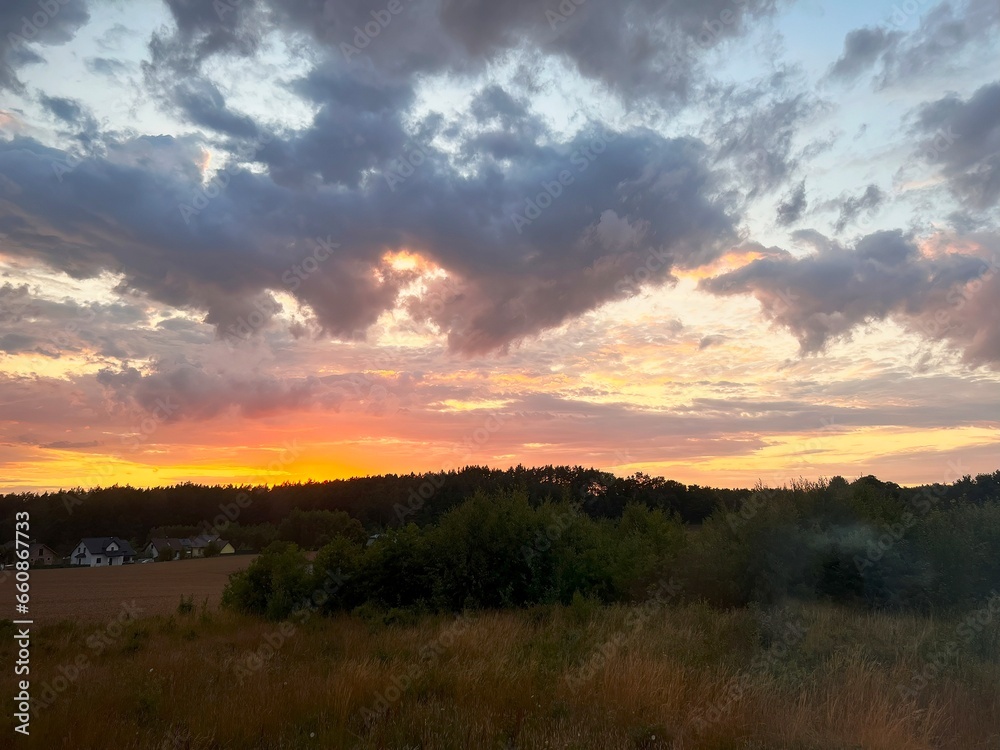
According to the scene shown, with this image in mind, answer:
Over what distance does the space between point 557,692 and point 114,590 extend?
34.9 metres

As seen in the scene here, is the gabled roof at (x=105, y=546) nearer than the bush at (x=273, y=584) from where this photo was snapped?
No

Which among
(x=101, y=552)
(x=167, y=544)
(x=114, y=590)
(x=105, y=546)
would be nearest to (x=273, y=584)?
(x=114, y=590)

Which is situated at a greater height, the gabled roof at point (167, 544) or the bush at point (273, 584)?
the bush at point (273, 584)

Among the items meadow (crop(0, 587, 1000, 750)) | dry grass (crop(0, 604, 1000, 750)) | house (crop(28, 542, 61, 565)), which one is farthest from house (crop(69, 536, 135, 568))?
dry grass (crop(0, 604, 1000, 750))

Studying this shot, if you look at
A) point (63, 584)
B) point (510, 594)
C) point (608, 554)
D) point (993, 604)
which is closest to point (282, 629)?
point (510, 594)

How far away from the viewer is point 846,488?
18656 millimetres

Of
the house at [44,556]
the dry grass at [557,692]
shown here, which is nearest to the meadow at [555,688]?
the dry grass at [557,692]

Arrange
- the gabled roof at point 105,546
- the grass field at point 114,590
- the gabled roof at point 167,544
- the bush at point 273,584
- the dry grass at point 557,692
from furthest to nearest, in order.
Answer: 1. the gabled roof at point 167,544
2. the gabled roof at point 105,546
3. the grass field at point 114,590
4. the bush at point 273,584
5. the dry grass at point 557,692

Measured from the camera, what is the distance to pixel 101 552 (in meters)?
70.9

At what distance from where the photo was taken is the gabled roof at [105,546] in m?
71.1

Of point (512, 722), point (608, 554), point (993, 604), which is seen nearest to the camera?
point (512, 722)

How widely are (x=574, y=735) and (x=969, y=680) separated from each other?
19.5 feet

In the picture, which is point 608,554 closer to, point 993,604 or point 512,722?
point 993,604

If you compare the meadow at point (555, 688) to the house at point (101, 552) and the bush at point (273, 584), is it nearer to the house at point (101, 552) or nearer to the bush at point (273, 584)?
the bush at point (273, 584)
